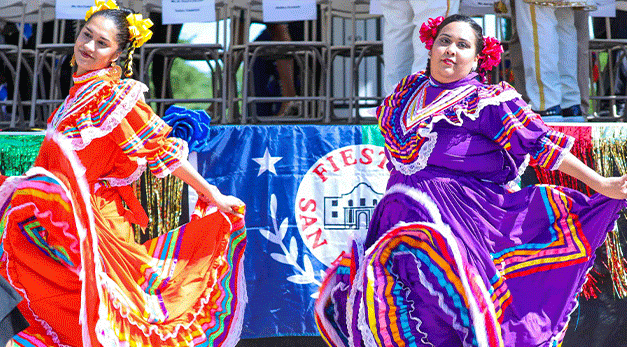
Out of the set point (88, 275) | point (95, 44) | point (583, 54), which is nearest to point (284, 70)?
point (583, 54)

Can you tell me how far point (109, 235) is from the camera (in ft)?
9.54

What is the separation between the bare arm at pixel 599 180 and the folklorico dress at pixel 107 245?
1279 millimetres

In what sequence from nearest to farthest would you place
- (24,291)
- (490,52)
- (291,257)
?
(24,291)
(490,52)
(291,257)

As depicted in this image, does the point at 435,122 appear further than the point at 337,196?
No

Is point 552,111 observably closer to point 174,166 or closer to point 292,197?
point 292,197

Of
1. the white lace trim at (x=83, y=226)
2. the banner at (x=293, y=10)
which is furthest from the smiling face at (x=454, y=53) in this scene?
the banner at (x=293, y=10)

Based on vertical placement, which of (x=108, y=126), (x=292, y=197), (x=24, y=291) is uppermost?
(x=108, y=126)

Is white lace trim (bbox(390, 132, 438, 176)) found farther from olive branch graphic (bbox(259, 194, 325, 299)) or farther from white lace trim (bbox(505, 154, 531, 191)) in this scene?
olive branch graphic (bbox(259, 194, 325, 299))

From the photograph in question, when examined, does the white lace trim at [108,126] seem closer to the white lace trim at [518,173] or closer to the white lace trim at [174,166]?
the white lace trim at [174,166]

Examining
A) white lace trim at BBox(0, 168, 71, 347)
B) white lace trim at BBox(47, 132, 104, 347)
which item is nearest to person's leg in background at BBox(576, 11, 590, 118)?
white lace trim at BBox(47, 132, 104, 347)

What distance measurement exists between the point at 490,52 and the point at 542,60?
162 cm

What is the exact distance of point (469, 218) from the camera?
2861mm

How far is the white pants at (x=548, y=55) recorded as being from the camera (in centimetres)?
451

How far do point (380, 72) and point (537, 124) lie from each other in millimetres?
3845
